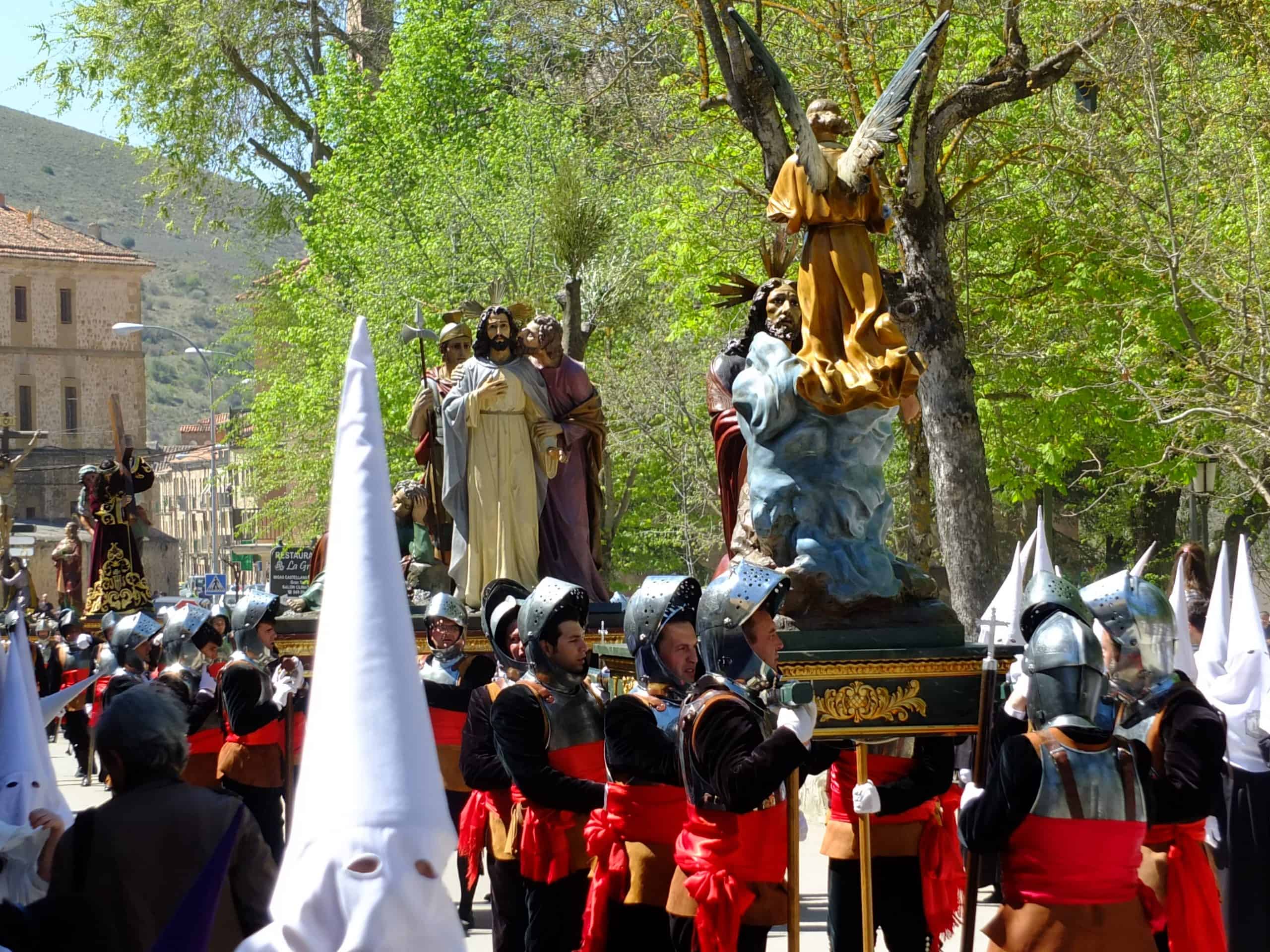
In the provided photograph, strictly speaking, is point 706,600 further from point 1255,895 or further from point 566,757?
point 1255,895

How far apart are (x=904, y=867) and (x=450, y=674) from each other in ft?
11.8

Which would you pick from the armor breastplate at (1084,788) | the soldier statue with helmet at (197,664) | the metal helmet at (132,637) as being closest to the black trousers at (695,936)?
the armor breastplate at (1084,788)

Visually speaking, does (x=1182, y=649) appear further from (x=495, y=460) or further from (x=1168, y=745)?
(x=495, y=460)

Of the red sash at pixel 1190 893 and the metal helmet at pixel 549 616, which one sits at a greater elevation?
the metal helmet at pixel 549 616

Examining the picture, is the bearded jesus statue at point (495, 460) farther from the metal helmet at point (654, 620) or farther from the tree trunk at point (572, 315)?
the metal helmet at point (654, 620)

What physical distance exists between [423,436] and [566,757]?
634 cm

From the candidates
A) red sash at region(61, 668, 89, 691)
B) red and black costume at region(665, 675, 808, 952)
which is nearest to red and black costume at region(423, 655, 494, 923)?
red and black costume at region(665, 675, 808, 952)

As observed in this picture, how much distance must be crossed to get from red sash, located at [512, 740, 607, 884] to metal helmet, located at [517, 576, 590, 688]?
329 millimetres

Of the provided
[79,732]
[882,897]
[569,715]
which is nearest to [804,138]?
[569,715]

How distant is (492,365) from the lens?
11883 millimetres

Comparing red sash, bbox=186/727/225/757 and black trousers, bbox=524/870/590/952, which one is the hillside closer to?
red sash, bbox=186/727/225/757

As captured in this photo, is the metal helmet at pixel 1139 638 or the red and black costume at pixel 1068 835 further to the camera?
the metal helmet at pixel 1139 638

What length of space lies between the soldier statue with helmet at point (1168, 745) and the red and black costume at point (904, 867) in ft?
4.16

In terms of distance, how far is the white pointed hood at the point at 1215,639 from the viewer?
27.2 feet
